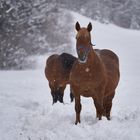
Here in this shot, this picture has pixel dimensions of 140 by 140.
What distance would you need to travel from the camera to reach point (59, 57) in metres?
10.9

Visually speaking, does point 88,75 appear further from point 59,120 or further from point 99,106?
point 59,120

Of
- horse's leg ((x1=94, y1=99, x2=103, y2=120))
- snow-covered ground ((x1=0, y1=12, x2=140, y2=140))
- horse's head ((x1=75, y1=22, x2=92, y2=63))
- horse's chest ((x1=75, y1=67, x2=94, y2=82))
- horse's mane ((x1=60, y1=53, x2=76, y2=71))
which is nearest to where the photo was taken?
snow-covered ground ((x1=0, y1=12, x2=140, y2=140))

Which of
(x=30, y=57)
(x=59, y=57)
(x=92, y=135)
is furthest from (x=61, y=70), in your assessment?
(x=30, y=57)

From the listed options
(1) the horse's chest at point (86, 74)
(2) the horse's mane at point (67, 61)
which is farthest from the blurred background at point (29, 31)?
(1) the horse's chest at point (86, 74)

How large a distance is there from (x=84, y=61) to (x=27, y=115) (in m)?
2.08

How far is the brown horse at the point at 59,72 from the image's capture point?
10.4 metres

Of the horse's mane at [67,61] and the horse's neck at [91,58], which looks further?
the horse's mane at [67,61]

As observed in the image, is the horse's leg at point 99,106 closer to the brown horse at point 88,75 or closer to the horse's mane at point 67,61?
the brown horse at point 88,75

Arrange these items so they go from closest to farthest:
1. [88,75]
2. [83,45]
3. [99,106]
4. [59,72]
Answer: [83,45], [88,75], [99,106], [59,72]

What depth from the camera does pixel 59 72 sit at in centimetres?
1078

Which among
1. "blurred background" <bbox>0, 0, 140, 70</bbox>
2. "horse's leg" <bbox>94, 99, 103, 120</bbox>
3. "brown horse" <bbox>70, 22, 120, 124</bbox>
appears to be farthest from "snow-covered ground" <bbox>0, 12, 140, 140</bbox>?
"blurred background" <bbox>0, 0, 140, 70</bbox>

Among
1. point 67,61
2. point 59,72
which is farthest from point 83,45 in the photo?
point 59,72

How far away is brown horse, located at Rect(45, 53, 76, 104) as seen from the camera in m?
10.4

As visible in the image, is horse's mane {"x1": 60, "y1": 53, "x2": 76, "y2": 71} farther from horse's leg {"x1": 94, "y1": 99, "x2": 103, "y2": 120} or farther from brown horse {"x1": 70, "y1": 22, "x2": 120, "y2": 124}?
horse's leg {"x1": 94, "y1": 99, "x2": 103, "y2": 120}
